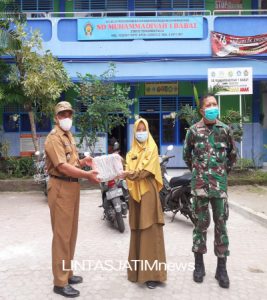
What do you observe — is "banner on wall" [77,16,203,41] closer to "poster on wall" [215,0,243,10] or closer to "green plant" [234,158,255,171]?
"poster on wall" [215,0,243,10]

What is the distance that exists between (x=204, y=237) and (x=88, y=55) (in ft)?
33.2

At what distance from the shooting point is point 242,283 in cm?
411

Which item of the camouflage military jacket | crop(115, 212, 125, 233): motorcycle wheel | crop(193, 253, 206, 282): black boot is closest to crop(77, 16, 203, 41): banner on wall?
crop(115, 212, 125, 233): motorcycle wheel

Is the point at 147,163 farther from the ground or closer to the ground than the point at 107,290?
farther from the ground

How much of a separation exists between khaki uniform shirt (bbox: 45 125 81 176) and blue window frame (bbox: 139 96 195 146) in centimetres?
1067

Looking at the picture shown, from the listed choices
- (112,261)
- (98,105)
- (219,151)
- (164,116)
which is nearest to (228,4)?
(164,116)

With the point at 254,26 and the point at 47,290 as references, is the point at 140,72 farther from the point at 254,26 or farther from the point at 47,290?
the point at 47,290

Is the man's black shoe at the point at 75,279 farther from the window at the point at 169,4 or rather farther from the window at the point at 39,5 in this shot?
the window at the point at 39,5

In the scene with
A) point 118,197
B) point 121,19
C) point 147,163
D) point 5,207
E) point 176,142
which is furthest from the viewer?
point 176,142

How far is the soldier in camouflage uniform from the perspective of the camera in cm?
399

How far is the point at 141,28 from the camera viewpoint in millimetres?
13180

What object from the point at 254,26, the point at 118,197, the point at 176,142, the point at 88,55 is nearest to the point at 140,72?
the point at 88,55

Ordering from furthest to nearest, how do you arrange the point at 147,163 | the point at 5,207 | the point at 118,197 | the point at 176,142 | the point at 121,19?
A: the point at 176,142, the point at 121,19, the point at 5,207, the point at 118,197, the point at 147,163

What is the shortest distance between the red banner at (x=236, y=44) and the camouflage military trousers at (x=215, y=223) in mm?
10000
